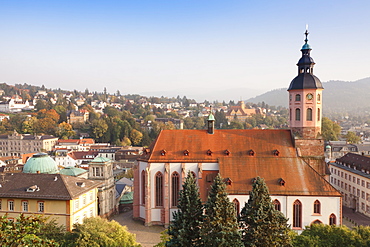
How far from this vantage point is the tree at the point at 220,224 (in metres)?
25.6

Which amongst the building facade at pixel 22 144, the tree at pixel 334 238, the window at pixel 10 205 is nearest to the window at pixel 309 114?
the tree at pixel 334 238

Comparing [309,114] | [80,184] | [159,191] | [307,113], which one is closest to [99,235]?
[80,184]

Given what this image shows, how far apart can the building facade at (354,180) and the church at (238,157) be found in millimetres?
15087

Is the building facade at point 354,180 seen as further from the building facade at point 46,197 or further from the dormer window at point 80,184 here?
the dormer window at point 80,184

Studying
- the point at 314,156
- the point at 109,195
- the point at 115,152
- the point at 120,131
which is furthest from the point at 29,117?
the point at 314,156

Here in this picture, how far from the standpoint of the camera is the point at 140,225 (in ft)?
148

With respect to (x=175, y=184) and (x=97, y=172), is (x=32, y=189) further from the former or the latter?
(x=175, y=184)

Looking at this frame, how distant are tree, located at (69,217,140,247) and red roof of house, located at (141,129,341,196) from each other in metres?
13.8

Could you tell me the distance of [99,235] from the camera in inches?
1195

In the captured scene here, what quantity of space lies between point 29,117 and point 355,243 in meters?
149

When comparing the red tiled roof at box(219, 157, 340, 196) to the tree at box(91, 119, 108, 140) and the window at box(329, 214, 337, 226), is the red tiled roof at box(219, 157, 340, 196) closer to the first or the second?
the window at box(329, 214, 337, 226)

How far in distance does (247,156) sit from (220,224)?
745 inches

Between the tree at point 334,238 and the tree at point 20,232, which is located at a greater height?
the tree at point 20,232

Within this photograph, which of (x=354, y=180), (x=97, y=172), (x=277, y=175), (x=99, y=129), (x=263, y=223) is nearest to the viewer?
(x=263, y=223)
